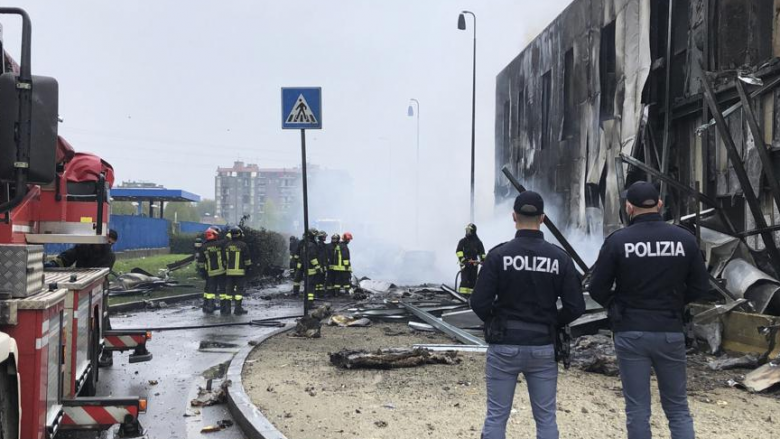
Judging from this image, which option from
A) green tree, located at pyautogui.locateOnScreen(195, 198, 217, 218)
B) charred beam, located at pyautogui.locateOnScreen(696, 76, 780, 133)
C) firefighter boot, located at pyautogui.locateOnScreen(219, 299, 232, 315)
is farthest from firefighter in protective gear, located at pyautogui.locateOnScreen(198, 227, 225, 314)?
green tree, located at pyautogui.locateOnScreen(195, 198, 217, 218)

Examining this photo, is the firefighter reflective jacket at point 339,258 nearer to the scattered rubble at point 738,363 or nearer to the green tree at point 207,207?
the scattered rubble at point 738,363

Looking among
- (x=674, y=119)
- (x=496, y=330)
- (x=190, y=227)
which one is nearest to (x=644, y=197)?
(x=496, y=330)

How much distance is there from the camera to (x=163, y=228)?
34.2m

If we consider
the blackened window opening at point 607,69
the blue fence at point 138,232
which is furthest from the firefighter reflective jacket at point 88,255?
the blue fence at point 138,232

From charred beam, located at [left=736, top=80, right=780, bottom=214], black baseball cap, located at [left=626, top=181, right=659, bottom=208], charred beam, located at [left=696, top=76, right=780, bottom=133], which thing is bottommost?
black baseball cap, located at [left=626, top=181, right=659, bottom=208]

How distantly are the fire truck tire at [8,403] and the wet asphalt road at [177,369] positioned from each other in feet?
7.56

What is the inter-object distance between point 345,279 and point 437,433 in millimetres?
12962

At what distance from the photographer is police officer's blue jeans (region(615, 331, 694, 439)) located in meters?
3.93

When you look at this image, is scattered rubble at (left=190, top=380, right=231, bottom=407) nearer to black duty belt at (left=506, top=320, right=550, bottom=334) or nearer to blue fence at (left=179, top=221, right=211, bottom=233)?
black duty belt at (left=506, top=320, right=550, bottom=334)

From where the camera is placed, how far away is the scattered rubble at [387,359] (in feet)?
23.0

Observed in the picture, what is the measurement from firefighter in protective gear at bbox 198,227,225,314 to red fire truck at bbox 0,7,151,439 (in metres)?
6.60

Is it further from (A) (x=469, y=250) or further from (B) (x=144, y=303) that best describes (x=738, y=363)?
(B) (x=144, y=303)

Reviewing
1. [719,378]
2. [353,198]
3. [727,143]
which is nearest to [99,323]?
[719,378]

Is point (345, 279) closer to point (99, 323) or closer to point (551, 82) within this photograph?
point (551, 82)
